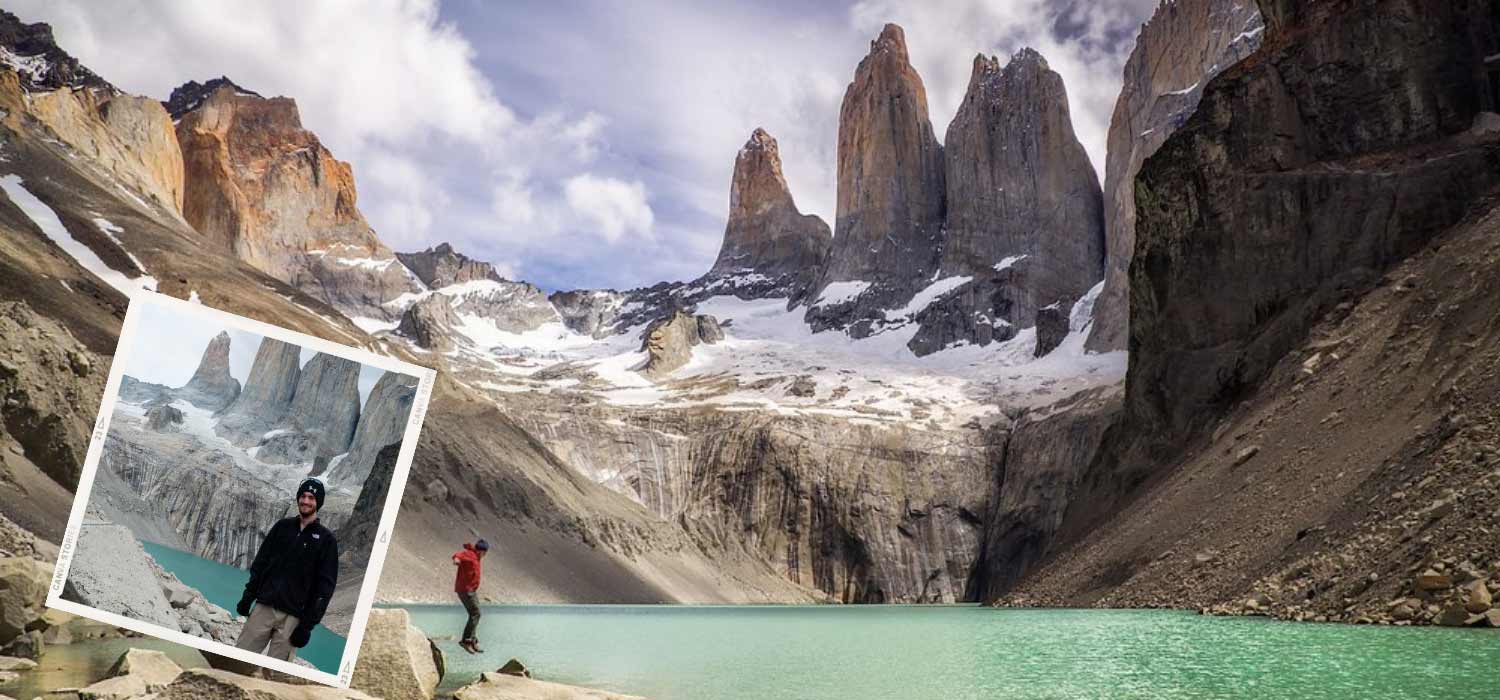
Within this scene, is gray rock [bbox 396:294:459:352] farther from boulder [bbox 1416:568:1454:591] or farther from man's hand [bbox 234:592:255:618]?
man's hand [bbox 234:592:255:618]

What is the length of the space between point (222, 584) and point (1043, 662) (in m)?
12.9

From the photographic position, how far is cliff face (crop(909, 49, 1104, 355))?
5389 inches

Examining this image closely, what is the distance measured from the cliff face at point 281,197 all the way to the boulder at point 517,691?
156036mm

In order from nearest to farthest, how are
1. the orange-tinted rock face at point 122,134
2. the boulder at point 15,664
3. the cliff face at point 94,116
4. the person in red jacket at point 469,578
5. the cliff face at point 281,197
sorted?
the boulder at point 15,664, the person in red jacket at point 469,578, the orange-tinted rock face at point 122,134, the cliff face at point 94,116, the cliff face at point 281,197

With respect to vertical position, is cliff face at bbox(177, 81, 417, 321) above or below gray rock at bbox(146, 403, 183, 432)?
above

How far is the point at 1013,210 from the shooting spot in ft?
476

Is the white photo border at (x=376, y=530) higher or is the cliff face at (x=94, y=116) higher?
the cliff face at (x=94, y=116)

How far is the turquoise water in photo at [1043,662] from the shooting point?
39.8ft

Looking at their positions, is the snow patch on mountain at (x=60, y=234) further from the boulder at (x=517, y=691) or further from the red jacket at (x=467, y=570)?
the boulder at (x=517, y=691)

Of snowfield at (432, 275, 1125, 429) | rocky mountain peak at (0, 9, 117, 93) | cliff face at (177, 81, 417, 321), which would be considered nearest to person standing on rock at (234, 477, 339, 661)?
snowfield at (432, 275, 1125, 429)

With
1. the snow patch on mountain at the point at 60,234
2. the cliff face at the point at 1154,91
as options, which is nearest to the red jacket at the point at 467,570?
the snow patch on mountain at the point at 60,234

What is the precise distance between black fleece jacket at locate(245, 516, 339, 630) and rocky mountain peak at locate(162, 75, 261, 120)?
186 metres

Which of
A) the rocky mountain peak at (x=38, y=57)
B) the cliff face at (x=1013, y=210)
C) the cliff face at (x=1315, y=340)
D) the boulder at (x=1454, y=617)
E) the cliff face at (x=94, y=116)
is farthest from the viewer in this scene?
the cliff face at (x=1013, y=210)

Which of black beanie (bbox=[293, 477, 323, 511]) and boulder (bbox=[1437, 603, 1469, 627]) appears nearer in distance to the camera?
black beanie (bbox=[293, 477, 323, 511])
